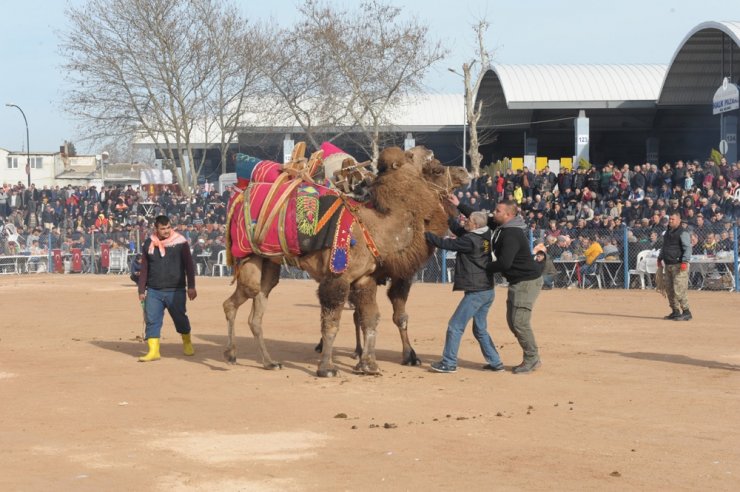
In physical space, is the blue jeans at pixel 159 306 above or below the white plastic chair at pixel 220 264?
below

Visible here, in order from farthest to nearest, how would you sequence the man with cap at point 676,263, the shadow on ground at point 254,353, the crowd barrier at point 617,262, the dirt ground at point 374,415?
the crowd barrier at point 617,262
the man with cap at point 676,263
the shadow on ground at point 254,353
the dirt ground at point 374,415

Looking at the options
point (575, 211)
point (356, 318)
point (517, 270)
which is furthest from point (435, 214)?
Answer: point (575, 211)

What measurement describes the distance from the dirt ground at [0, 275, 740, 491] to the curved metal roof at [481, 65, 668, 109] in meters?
29.4

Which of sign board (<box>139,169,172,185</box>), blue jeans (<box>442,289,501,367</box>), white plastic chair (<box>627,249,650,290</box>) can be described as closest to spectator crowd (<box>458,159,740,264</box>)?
white plastic chair (<box>627,249,650,290</box>)

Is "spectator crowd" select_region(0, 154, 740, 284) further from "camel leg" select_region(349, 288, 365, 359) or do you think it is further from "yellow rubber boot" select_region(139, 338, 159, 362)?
"yellow rubber boot" select_region(139, 338, 159, 362)

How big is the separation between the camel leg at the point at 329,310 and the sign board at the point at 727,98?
24273mm

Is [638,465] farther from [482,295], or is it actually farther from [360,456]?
[482,295]

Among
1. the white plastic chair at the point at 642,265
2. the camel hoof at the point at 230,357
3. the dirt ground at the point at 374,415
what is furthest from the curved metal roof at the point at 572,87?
the camel hoof at the point at 230,357

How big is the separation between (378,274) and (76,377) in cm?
357

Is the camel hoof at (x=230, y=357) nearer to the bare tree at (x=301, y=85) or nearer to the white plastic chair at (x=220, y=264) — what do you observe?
the white plastic chair at (x=220, y=264)

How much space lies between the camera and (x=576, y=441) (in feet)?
27.7

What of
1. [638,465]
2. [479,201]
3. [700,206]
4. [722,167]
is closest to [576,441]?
[638,465]

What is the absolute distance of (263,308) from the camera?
507 inches

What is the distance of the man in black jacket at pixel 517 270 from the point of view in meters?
11.9
